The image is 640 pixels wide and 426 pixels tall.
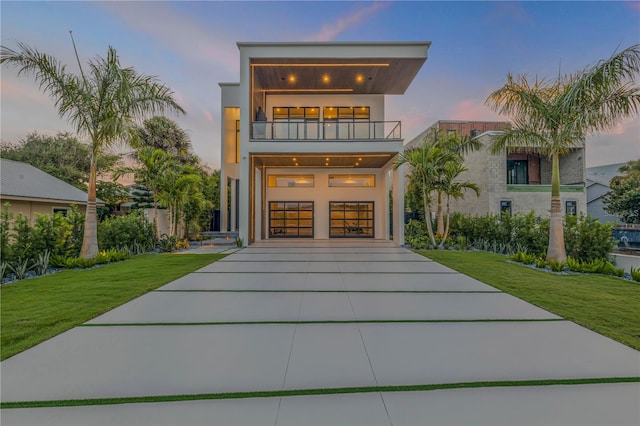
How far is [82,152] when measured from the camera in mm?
21516

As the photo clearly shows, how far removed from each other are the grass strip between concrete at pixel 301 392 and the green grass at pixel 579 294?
139cm

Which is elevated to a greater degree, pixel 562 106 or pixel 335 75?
pixel 335 75

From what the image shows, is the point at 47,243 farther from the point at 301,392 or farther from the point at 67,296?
the point at 301,392

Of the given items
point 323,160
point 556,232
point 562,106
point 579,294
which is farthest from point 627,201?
point 323,160

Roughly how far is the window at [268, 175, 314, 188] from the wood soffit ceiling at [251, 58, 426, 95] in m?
4.68

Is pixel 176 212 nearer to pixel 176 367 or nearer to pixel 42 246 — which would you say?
pixel 42 246

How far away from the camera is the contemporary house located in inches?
471

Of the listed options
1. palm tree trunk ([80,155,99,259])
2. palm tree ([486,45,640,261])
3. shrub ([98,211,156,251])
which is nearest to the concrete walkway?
palm tree trunk ([80,155,99,259])

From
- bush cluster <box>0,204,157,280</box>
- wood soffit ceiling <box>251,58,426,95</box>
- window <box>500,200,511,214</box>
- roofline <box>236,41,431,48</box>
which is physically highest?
roofline <box>236,41,431,48</box>

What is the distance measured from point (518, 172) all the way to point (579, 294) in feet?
54.6

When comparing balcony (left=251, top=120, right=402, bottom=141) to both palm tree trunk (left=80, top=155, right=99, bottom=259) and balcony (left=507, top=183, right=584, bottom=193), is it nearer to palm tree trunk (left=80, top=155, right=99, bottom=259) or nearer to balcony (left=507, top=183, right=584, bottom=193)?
palm tree trunk (left=80, top=155, right=99, bottom=259)

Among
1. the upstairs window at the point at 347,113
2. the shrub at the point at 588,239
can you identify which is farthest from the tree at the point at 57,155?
the shrub at the point at 588,239

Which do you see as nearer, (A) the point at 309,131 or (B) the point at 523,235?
(B) the point at 523,235

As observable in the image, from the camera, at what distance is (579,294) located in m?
4.82
